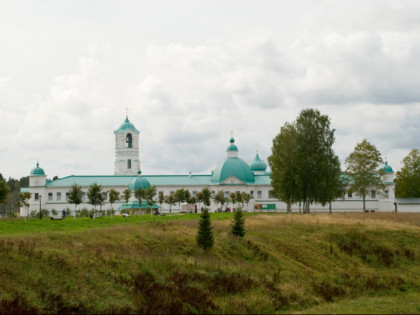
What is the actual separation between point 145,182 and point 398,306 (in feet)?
212

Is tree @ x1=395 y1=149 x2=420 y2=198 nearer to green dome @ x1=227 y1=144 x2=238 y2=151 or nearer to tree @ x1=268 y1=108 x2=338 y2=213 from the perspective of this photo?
green dome @ x1=227 y1=144 x2=238 y2=151

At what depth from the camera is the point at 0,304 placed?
19.7 m

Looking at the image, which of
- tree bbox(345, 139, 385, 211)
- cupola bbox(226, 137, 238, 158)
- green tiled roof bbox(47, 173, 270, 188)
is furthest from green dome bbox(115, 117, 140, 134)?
tree bbox(345, 139, 385, 211)

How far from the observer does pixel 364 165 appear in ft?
252

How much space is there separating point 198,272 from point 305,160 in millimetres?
35943

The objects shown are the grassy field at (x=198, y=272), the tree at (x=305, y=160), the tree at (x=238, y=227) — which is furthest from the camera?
the tree at (x=305, y=160)

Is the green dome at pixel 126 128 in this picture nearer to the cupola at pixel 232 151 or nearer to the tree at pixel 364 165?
the cupola at pixel 232 151

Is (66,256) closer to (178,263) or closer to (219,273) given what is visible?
(178,263)

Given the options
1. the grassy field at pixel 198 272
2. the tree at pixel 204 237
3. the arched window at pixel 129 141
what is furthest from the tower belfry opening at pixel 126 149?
the tree at pixel 204 237

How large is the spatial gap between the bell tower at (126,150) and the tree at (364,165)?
149ft

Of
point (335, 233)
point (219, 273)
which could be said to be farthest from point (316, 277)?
point (335, 233)

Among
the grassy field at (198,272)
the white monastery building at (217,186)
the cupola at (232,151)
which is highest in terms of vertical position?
the cupola at (232,151)

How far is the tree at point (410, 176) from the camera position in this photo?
94500 mm

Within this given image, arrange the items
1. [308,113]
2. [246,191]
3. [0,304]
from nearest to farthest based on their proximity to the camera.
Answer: [0,304]
[308,113]
[246,191]
